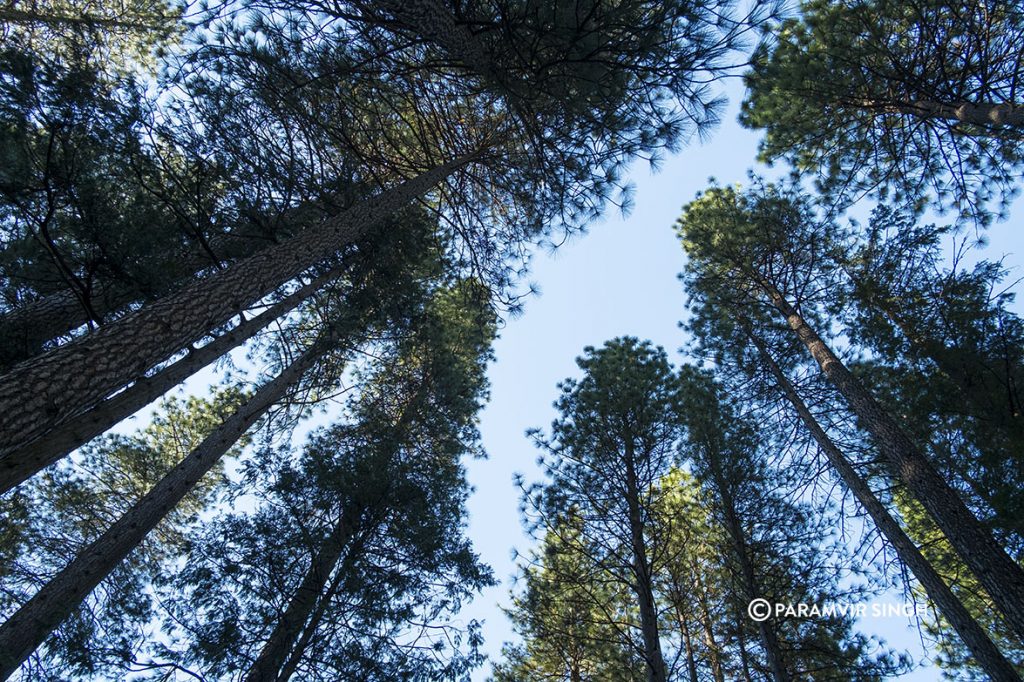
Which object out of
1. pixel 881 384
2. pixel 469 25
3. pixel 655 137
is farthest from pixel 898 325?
pixel 469 25

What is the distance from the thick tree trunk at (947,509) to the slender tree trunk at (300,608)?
23.4 ft

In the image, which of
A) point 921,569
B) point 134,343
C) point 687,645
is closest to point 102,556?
point 134,343

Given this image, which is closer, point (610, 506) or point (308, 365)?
point (610, 506)

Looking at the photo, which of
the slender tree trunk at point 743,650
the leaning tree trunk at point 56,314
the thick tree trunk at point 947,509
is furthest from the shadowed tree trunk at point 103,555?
the thick tree trunk at point 947,509

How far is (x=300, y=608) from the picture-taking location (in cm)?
557

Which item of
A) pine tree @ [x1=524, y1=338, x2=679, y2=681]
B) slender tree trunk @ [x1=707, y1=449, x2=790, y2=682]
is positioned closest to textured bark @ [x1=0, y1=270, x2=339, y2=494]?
pine tree @ [x1=524, y1=338, x2=679, y2=681]

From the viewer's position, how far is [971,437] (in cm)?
659

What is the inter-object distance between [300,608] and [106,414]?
2956 millimetres

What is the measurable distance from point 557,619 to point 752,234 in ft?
27.1

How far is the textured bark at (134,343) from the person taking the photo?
286 centimetres

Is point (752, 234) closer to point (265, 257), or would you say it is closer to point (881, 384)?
point (881, 384)

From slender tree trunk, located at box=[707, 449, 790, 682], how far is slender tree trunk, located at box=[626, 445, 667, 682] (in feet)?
4.47

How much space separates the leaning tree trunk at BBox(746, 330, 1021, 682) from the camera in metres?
4.96

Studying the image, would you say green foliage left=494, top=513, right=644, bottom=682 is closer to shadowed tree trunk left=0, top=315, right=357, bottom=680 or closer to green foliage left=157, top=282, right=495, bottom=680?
green foliage left=157, top=282, right=495, bottom=680
